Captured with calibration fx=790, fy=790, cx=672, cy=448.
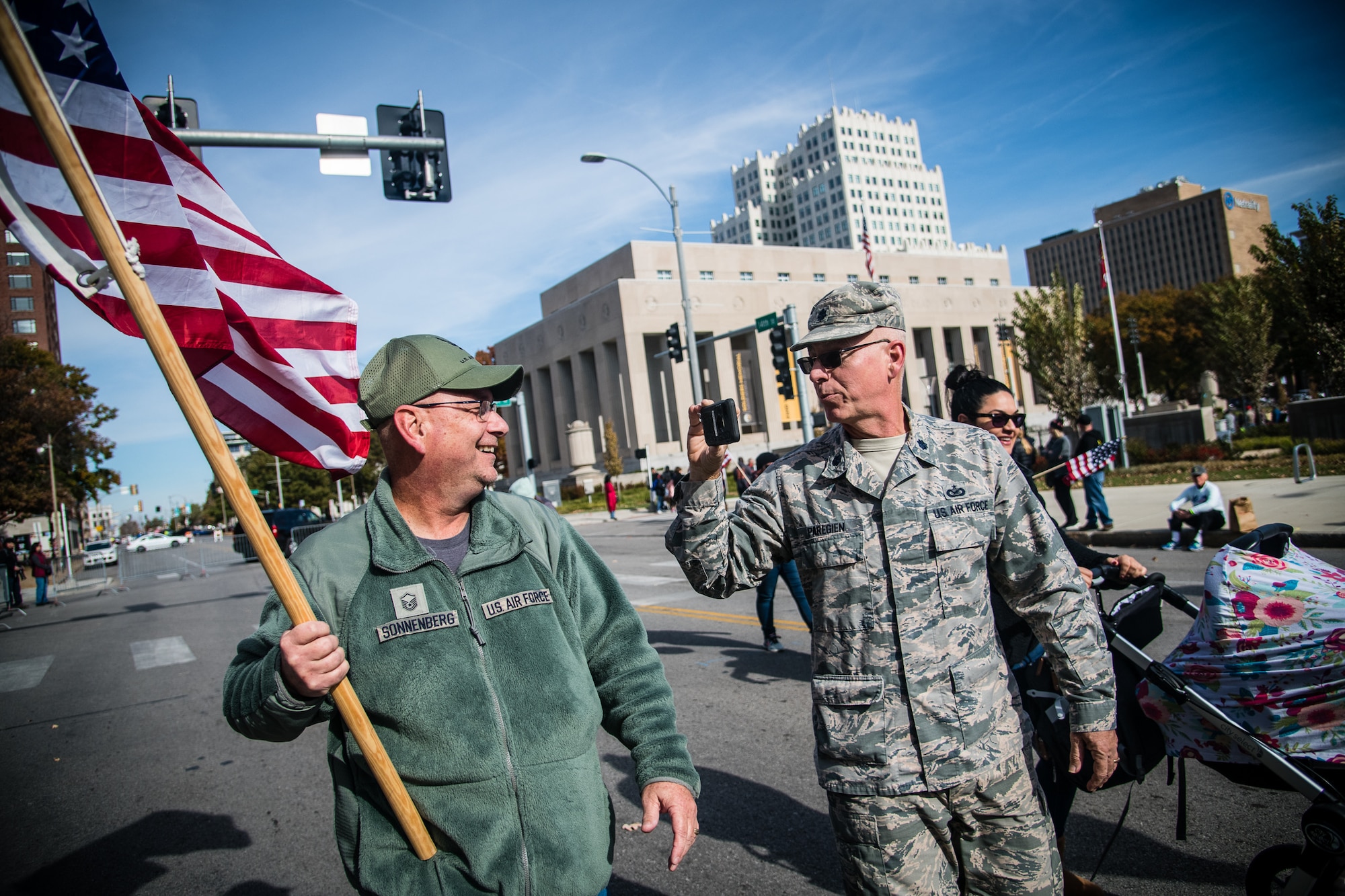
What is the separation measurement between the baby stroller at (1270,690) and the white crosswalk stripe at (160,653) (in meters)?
11.5

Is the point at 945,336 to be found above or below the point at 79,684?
above

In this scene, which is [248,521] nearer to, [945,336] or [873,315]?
[873,315]

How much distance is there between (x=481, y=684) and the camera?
6.25 ft

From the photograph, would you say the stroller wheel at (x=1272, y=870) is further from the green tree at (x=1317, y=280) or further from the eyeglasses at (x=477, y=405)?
the green tree at (x=1317, y=280)

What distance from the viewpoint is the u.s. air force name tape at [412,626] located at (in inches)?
75.3

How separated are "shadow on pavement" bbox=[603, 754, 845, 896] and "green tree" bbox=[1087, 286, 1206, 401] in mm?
66529

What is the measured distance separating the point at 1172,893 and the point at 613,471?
158 ft

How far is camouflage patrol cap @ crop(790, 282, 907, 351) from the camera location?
2547 millimetres

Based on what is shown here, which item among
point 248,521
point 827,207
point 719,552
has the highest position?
point 827,207

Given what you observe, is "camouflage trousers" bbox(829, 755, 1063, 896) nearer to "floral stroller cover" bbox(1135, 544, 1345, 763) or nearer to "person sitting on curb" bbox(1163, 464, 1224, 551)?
"floral stroller cover" bbox(1135, 544, 1345, 763)

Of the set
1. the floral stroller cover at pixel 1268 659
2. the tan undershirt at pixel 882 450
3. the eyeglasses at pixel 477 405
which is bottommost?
the floral stroller cover at pixel 1268 659

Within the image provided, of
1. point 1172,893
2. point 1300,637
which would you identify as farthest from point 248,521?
point 1172,893

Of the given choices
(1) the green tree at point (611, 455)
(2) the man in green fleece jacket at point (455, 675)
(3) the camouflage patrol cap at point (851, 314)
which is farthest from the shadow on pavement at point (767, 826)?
(1) the green tree at point (611, 455)

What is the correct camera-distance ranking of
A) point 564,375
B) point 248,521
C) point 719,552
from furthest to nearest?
point 564,375 < point 719,552 < point 248,521
